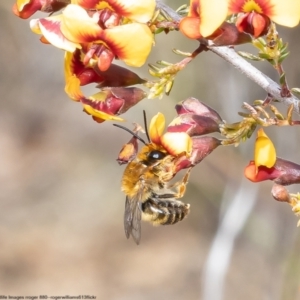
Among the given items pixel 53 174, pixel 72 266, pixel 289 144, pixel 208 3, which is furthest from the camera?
pixel 53 174

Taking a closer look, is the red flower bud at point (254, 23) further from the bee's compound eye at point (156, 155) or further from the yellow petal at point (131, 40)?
the bee's compound eye at point (156, 155)

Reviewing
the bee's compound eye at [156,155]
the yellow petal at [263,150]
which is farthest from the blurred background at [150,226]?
the yellow petal at [263,150]

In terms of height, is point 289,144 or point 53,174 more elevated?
point 289,144

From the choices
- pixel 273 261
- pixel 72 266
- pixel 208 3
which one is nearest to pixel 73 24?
pixel 208 3

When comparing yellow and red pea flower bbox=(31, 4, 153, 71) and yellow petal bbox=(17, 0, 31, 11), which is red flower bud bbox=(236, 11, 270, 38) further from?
yellow petal bbox=(17, 0, 31, 11)

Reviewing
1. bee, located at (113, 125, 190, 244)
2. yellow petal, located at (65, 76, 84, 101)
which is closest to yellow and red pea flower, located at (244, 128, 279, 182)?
bee, located at (113, 125, 190, 244)

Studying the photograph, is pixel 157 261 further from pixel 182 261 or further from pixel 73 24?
pixel 73 24

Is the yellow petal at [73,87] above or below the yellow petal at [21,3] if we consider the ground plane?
below
